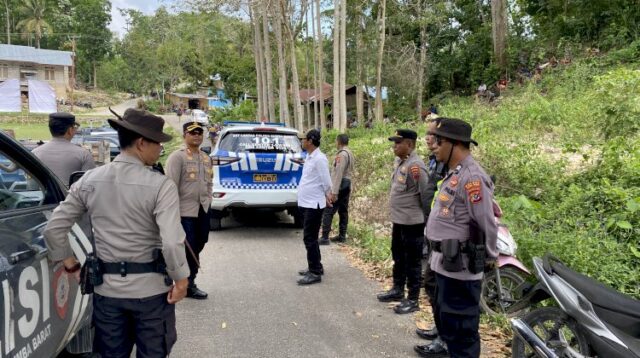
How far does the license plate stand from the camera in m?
8.02

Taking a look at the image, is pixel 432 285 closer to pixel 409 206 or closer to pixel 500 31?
pixel 409 206

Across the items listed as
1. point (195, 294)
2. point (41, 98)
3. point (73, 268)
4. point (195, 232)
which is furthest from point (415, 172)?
point (41, 98)

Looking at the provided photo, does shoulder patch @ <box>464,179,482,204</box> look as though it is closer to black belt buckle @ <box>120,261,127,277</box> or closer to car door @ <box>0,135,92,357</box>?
black belt buckle @ <box>120,261,127,277</box>

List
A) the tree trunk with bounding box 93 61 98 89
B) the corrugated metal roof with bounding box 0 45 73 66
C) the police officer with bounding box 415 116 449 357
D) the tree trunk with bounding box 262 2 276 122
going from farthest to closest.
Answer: the tree trunk with bounding box 93 61 98 89 < the corrugated metal roof with bounding box 0 45 73 66 < the tree trunk with bounding box 262 2 276 122 < the police officer with bounding box 415 116 449 357

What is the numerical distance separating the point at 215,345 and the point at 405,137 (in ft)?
8.77

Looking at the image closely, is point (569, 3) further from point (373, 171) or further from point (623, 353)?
point (623, 353)

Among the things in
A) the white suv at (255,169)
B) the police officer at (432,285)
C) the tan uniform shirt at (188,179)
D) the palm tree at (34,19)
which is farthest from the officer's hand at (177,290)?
the palm tree at (34,19)

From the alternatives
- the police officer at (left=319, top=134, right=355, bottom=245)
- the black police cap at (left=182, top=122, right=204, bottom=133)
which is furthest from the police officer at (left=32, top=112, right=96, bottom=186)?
the police officer at (left=319, top=134, right=355, bottom=245)

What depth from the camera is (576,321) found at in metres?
2.97

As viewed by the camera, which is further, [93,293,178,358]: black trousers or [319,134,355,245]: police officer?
[319,134,355,245]: police officer

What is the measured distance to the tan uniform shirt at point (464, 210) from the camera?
3213 millimetres

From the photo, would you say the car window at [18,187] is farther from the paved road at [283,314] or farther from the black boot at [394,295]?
the black boot at [394,295]

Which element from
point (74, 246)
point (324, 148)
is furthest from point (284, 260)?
point (324, 148)

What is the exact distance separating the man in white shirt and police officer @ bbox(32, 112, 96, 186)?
95.3 inches
